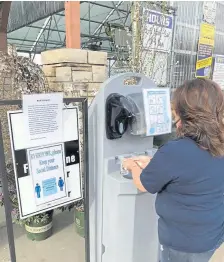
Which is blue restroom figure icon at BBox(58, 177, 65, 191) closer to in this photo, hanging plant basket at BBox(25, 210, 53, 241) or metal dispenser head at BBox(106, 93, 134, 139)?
metal dispenser head at BBox(106, 93, 134, 139)

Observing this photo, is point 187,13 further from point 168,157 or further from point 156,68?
point 168,157

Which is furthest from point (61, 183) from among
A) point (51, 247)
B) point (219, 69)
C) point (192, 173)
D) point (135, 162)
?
point (219, 69)

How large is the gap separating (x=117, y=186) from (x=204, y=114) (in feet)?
1.97

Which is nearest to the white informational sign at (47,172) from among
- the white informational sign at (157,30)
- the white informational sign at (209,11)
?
the white informational sign at (157,30)

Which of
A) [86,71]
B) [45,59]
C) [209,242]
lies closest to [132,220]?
[209,242]

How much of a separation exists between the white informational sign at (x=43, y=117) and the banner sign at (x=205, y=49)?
276 cm

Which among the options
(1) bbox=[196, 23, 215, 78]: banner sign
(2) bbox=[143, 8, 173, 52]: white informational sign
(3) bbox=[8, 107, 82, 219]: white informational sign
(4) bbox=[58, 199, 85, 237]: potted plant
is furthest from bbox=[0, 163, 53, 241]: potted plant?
(1) bbox=[196, 23, 215, 78]: banner sign

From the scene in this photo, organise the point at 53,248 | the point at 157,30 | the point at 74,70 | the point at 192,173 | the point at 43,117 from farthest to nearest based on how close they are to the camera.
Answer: the point at 157,30
the point at 74,70
the point at 53,248
the point at 43,117
the point at 192,173

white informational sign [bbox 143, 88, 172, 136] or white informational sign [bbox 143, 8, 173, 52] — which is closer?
white informational sign [bbox 143, 88, 172, 136]

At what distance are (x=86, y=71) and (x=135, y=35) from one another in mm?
691

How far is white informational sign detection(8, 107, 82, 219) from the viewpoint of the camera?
1.14m

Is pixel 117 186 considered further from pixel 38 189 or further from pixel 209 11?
pixel 209 11

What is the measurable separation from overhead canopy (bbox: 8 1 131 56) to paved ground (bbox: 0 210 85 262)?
3295mm

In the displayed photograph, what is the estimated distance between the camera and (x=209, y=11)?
335 centimetres
